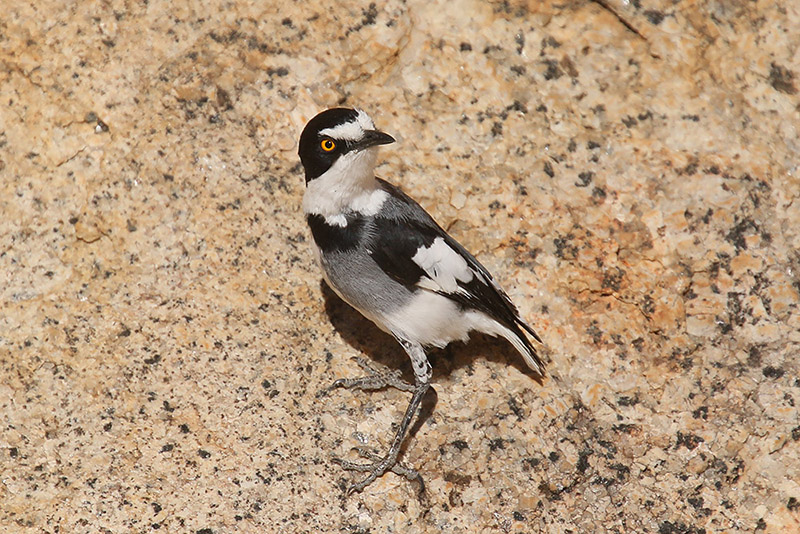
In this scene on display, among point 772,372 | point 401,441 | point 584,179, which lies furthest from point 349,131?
point 772,372

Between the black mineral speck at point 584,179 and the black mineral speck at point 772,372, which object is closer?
the black mineral speck at point 772,372

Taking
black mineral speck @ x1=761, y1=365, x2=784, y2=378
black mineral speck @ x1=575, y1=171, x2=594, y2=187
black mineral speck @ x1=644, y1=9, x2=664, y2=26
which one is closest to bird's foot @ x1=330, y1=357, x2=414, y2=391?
black mineral speck @ x1=575, y1=171, x2=594, y2=187

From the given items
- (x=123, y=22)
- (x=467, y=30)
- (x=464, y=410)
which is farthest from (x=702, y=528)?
(x=123, y=22)

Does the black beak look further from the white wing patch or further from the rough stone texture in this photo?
the rough stone texture

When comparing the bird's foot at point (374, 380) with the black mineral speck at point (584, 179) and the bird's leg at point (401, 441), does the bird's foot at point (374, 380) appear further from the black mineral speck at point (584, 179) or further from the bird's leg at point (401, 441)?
the black mineral speck at point (584, 179)

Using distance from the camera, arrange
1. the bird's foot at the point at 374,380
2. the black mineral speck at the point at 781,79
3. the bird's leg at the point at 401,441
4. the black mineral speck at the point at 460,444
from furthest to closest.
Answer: the black mineral speck at the point at 781,79, the bird's foot at the point at 374,380, the black mineral speck at the point at 460,444, the bird's leg at the point at 401,441

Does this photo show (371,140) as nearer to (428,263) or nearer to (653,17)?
(428,263)

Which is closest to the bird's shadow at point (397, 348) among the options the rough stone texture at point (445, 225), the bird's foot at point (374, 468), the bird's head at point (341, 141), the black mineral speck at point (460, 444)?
the rough stone texture at point (445, 225)
